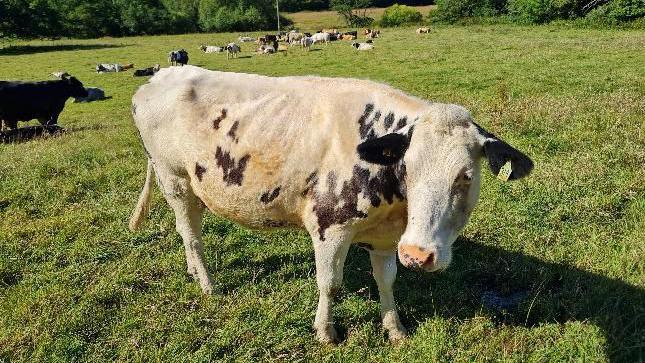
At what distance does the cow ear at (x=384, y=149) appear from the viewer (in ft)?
10.1

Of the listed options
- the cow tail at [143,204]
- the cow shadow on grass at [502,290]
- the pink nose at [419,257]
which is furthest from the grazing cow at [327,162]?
the cow tail at [143,204]

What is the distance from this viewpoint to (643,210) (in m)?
5.39

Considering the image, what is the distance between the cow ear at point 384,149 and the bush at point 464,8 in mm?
57679

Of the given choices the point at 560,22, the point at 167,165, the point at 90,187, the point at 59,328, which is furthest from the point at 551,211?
the point at 560,22

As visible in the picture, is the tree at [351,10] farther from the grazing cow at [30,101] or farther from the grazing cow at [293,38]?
the grazing cow at [30,101]

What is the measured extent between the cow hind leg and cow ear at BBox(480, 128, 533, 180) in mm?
2609

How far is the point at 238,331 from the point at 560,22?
43.5 metres

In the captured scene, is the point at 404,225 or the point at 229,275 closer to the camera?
the point at 404,225

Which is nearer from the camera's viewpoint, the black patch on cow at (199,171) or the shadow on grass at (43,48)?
the black patch on cow at (199,171)

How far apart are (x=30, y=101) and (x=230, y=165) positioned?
12.2 m

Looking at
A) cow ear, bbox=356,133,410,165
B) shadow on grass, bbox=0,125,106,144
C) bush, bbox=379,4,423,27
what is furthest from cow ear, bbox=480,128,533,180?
bush, bbox=379,4,423,27

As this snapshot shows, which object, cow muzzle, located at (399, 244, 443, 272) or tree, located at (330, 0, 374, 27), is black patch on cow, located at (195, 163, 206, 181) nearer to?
cow muzzle, located at (399, 244, 443, 272)

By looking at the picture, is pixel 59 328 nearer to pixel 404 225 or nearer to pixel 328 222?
pixel 328 222

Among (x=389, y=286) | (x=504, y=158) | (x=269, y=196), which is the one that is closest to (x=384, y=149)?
(x=504, y=158)
